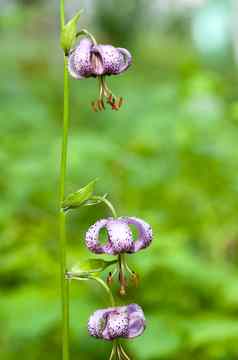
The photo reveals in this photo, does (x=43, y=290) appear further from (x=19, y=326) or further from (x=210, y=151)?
(x=210, y=151)

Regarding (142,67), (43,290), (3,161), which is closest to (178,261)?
(43,290)

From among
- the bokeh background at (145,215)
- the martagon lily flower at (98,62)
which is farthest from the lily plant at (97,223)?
the bokeh background at (145,215)

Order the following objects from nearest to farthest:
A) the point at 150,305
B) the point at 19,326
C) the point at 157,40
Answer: the point at 19,326
the point at 150,305
the point at 157,40

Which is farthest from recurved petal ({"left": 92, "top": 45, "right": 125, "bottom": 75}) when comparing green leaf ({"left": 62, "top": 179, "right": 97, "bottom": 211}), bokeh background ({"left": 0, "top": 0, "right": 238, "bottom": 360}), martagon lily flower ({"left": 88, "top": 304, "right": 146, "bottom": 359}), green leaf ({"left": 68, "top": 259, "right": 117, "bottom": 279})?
bokeh background ({"left": 0, "top": 0, "right": 238, "bottom": 360})

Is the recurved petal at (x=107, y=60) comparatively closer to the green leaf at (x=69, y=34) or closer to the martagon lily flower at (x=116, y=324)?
the green leaf at (x=69, y=34)

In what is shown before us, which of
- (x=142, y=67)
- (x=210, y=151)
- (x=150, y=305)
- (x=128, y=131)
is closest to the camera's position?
(x=150, y=305)

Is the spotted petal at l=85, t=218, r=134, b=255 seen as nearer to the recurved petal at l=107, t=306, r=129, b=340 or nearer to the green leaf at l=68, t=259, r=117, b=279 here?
the green leaf at l=68, t=259, r=117, b=279
